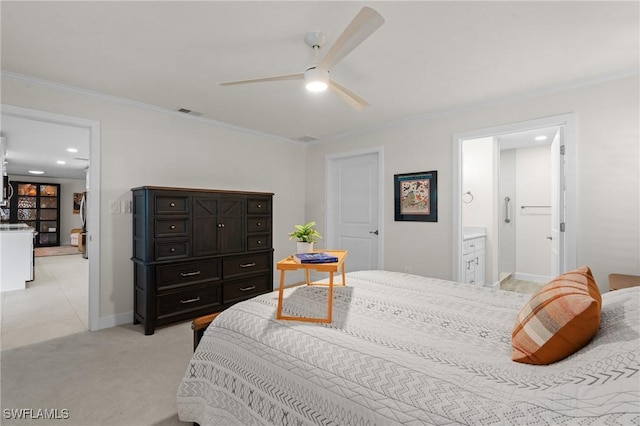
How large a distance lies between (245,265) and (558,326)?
326 cm

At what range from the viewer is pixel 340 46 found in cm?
169

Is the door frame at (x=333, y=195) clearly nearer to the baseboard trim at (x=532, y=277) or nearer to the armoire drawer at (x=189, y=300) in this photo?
the armoire drawer at (x=189, y=300)

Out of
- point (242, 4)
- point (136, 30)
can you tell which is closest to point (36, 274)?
point (136, 30)

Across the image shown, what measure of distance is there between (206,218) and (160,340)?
1.27 m

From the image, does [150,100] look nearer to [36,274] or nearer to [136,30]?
[136,30]

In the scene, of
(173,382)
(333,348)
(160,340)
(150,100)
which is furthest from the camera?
(150,100)

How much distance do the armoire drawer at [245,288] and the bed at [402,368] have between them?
6.43 ft

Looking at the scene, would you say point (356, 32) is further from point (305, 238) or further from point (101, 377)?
point (101, 377)

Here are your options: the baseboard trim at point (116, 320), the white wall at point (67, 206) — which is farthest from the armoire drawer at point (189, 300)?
the white wall at point (67, 206)

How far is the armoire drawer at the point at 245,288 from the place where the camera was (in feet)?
11.9

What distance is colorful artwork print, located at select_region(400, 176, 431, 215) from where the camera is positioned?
152 inches

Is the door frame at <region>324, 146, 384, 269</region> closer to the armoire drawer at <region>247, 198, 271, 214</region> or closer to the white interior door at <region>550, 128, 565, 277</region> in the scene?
the armoire drawer at <region>247, 198, 271, 214</region>

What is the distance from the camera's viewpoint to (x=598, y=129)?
2750mm

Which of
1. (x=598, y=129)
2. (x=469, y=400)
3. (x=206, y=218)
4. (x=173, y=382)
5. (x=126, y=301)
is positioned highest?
(x=598, y=129)
